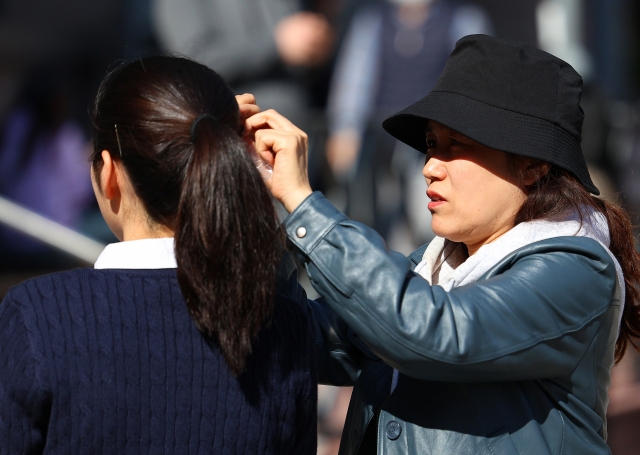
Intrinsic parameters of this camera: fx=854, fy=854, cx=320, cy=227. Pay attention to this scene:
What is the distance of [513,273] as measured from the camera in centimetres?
174

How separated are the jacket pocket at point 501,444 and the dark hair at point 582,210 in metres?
0.48

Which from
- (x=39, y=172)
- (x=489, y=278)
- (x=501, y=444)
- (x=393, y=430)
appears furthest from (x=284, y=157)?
(x=39, y=172)

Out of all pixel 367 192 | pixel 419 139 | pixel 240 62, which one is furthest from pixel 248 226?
pixel 367 192

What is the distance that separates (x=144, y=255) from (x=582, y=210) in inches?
38.1

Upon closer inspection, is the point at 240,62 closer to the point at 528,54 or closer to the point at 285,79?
the point at 285,79

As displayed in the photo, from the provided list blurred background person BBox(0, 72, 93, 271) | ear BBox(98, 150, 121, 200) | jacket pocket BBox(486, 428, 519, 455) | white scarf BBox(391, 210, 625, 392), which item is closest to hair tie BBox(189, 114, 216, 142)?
ear BBox(98, 150, 121, 200)

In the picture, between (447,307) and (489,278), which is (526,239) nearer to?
(489,278)

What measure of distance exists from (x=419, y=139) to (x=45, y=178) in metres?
3.50

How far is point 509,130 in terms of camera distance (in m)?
1.83

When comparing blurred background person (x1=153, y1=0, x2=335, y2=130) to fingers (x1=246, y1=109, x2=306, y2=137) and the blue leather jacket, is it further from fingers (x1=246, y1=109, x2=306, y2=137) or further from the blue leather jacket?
the blue leather jacket

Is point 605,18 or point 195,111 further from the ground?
point 195,111

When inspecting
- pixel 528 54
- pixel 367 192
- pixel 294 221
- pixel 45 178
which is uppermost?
pixel 528 54

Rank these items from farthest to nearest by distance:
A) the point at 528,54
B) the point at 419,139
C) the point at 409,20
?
the point at 409,20
the point at 419,139
the point at 528,54

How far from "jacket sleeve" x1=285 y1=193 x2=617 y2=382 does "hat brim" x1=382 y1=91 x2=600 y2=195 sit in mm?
229
